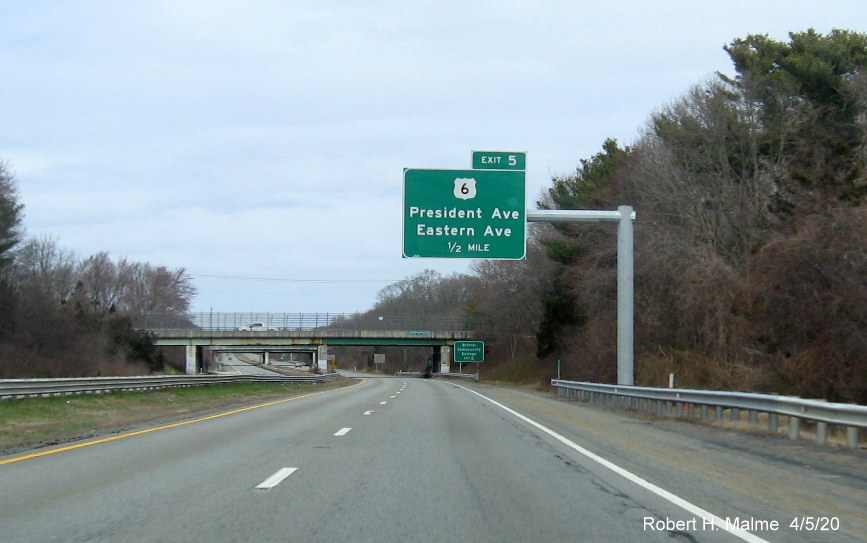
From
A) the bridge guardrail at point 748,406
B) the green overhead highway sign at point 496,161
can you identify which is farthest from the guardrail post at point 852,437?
the green overhead highway sign at point 496,161

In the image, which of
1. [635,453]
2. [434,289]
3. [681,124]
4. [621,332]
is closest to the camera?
[635,453]

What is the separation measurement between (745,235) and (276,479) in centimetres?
3600

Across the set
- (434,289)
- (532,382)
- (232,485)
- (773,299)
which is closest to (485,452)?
(232,485)

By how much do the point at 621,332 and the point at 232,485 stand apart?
66.5 feet

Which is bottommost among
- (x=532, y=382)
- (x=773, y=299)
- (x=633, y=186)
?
(x=532, y=382)

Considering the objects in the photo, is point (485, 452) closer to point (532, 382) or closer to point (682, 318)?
point (682, 318)

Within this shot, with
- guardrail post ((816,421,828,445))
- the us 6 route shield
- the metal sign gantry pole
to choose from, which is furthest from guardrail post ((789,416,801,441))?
the us 6 route shield

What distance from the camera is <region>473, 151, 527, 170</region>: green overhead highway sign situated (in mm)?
28172

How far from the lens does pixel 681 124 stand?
48.3m

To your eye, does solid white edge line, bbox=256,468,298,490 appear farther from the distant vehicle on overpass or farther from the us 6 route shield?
the distant vehicle on overpass

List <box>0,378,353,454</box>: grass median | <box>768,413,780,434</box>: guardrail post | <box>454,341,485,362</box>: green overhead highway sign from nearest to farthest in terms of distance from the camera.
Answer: <box>768,413,780,434</box>: guardrail post
<box>0,378,353,454</box>: grass median
<box>454,341,485,362</box>: green overhead highway sign

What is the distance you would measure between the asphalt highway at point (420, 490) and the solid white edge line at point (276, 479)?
0.12ft

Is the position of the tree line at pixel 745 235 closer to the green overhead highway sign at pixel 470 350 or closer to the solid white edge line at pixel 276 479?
the solid white edge line at pixel 276 479

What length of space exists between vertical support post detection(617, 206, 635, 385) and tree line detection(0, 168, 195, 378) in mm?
39466
